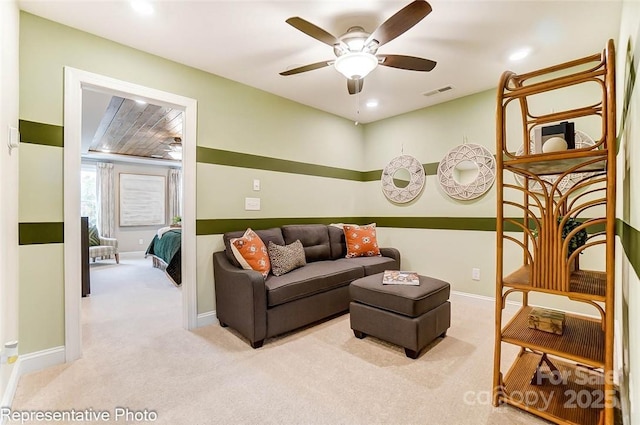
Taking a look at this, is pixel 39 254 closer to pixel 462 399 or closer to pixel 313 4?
pixel 313 4

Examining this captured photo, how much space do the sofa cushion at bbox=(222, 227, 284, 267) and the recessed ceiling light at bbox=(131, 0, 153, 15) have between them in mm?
1856

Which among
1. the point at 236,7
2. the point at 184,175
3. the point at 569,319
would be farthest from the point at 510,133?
the point at 184,175

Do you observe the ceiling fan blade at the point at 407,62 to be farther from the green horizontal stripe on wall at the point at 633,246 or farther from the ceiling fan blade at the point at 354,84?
the green horizontal stripe on wall at the point at 633,246

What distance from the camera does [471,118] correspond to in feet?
11.4

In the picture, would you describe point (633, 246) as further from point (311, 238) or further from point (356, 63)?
point (311, 238)

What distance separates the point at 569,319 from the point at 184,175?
316 centimetres

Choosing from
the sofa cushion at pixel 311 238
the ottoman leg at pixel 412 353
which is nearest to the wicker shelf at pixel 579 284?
the ottoman leg at pixel 412 353

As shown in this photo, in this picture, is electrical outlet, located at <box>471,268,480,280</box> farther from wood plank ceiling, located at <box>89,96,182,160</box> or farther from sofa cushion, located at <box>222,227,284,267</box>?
wood plank ceiling, located at <box>89,96,182,160</box>

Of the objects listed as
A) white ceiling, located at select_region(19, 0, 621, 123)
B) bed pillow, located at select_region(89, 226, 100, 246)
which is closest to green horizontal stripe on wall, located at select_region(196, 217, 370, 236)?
white ceiling, located at select_region(19, 0, 621, 123)

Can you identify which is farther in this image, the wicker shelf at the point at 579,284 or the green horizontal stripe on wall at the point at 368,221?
the green horizontal stripe on wall at the point at 368,221

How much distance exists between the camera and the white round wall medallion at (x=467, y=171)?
3.35 meters

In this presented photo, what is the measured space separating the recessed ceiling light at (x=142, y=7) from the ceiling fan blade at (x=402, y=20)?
1.50m

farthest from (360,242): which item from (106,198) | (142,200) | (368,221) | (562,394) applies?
(106,198)

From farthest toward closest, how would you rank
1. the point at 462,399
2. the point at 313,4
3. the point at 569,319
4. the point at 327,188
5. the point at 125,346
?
the point at 327,188 < the point at 125,346 < the point at 313,4 < the point at 569,319 < the point at 462,399
